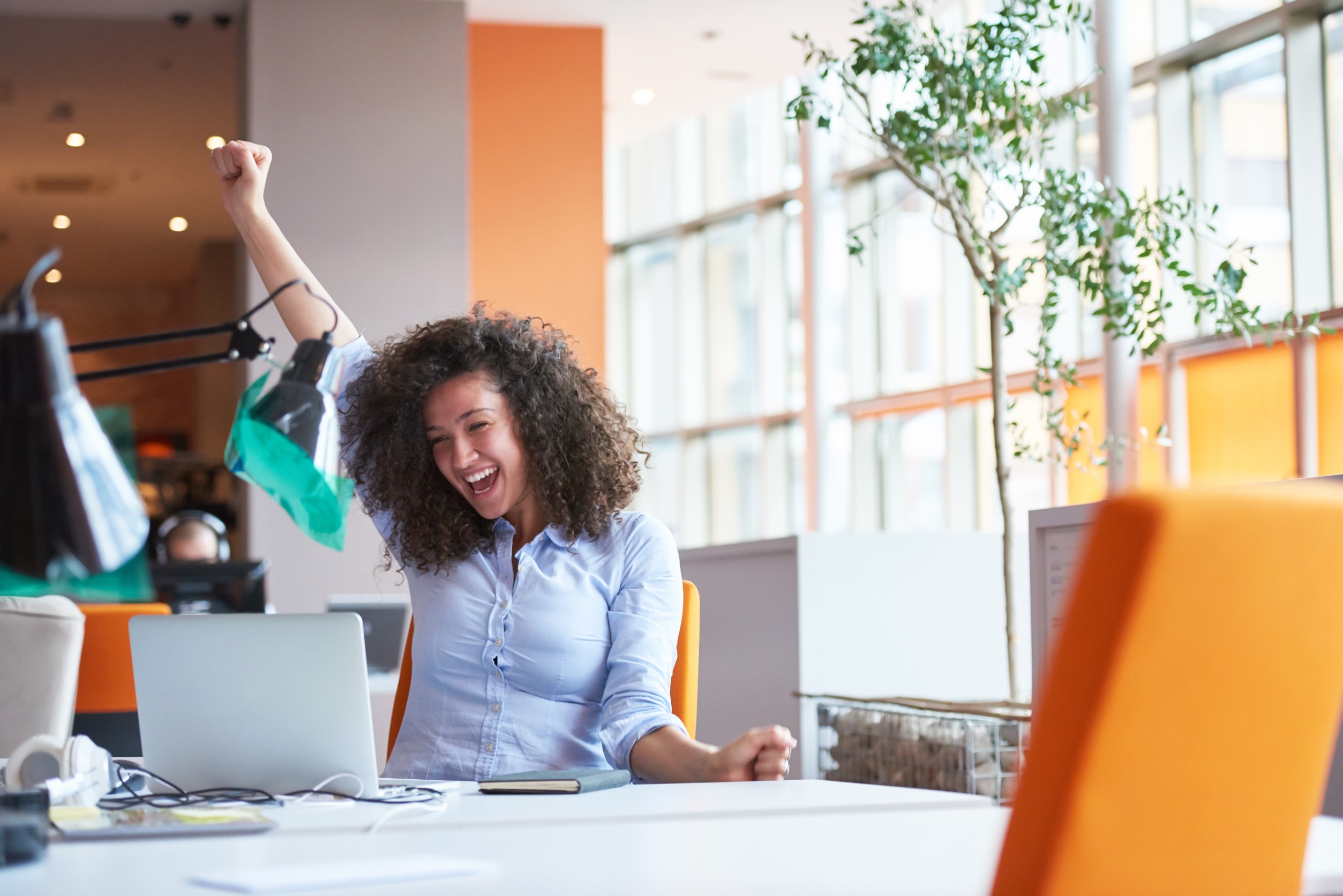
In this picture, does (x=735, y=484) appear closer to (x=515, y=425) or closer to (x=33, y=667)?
(x=33, y=667)

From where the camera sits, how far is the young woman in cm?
204

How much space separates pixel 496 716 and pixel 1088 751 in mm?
1317

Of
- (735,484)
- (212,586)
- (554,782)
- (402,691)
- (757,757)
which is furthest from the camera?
(735,484)

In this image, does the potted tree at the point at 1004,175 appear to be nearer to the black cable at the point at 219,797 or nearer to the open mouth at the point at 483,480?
the open mouth at the point at 483,480

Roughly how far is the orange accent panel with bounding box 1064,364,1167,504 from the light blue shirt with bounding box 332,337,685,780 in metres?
4.57

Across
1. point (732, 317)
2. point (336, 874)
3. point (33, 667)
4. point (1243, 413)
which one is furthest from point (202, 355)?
point (732, 317)

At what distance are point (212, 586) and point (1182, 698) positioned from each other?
394 cm

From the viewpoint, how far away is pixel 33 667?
2.55 metres

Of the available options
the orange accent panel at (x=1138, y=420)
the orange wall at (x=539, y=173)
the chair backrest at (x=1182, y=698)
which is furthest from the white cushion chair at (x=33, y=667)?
the orange wall at (x=539, y=173)

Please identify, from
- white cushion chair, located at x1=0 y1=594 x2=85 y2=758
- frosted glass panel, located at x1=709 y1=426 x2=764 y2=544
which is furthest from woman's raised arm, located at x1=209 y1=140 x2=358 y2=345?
frosted glass panel, located at x1=709 y1=426 x2=764 y2=544

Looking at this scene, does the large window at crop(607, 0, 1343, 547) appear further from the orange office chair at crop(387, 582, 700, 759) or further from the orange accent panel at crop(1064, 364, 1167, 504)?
the orange office chair at crop(387, 582, 700, 759)

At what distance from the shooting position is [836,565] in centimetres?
317

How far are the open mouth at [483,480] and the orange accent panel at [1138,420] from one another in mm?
4616

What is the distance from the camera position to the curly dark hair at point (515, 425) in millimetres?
2211
